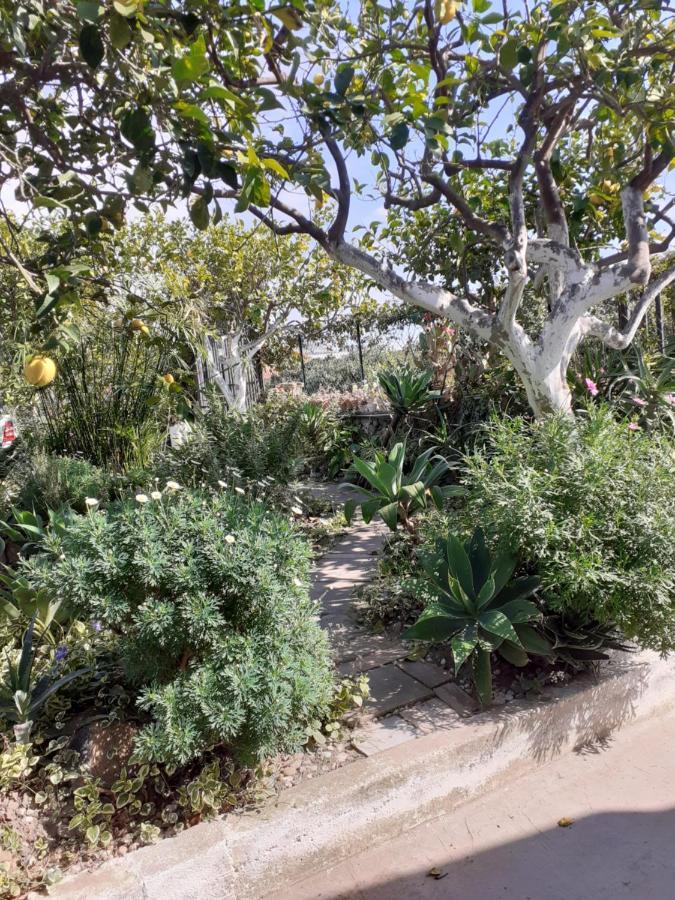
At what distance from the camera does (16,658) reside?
2.89 m

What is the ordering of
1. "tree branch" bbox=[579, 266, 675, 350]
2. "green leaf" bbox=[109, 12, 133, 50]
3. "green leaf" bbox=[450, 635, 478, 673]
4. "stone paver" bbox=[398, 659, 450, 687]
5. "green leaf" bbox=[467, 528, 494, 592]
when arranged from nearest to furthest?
1. "green leaf" bbox=[109, 12, 133, 50]
2. "green leaf" bbox=[450, 635, 478, 673]
3. "green leaf" bbox=[467, 528, 494, 592]
4. "stone paver" bbox=[398, 659, 450, 687]
5. "tree branch" bbox=[579, 266, 675, 350]

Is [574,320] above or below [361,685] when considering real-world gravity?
above

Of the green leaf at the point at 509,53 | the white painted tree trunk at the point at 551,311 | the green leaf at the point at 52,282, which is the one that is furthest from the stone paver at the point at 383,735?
the green leaf at the point at 509,53

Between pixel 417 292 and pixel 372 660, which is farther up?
pixel 417 292

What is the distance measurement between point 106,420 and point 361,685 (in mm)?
3753

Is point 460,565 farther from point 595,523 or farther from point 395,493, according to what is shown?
point 395,493

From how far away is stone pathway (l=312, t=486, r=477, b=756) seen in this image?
8.24 ft

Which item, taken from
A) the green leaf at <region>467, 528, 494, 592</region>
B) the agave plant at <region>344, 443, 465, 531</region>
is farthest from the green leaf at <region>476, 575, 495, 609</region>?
the agave plant at <region>344, 443, 465, 531</region>

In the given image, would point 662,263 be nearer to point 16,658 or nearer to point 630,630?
point 630,630

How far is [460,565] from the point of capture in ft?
8.87

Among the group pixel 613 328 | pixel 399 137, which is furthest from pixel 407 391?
pixel 399 137

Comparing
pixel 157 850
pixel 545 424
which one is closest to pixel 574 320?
pixel 545 424

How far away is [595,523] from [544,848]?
1224 millimetres

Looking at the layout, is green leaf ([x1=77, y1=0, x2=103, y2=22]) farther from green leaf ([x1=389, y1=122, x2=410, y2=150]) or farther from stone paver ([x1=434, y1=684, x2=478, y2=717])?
stone paver ([x1=434, y1=684, x2=478, y2=717])
